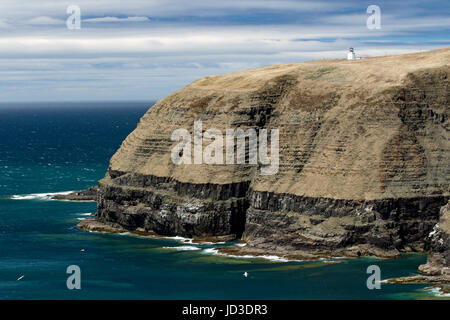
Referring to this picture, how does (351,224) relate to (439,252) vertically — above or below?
above

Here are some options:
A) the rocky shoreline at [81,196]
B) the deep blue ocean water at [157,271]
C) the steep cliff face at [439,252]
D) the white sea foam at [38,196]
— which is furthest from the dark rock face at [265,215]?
the white sea foam at [38,196]

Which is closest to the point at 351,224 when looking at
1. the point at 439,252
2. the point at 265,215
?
the point at 265,215

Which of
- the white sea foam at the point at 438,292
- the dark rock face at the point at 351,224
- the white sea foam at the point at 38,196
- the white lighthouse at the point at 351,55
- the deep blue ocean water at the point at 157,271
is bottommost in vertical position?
the deep blue ocean water at the point at 157,271

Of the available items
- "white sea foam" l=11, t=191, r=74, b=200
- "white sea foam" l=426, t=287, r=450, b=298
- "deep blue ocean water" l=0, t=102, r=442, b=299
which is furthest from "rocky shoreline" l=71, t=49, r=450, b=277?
"white sea foam" l=11, t=191, r=74, b=200

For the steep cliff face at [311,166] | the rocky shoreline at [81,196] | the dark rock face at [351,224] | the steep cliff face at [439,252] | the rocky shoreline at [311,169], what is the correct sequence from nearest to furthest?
the steep cliff face at [439,252] → the dark rock face at [351,224] → the rocky shoreline at [311,169] → the steep cliff face at [311,166] → the rocky shoreline at [81,196]

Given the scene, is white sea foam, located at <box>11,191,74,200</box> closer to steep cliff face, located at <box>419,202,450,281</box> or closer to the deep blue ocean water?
the deep blue ocean water

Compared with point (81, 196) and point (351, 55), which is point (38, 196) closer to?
point (81, 196)

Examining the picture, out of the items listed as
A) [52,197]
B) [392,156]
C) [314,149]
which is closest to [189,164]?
[314,149]

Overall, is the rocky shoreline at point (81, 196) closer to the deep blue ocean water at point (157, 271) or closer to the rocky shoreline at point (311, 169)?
the rocky shoreline at point (311, 169)

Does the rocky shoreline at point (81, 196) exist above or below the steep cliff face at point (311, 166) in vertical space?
below

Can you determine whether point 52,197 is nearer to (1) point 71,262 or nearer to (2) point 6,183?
(2) point 6,183
